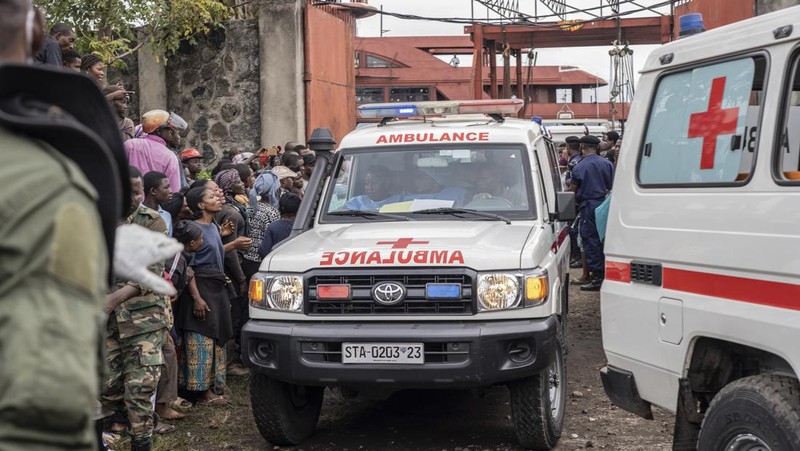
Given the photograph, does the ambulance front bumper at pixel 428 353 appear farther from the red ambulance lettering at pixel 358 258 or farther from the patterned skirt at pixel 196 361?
the patterned skirt at pixel 196 361

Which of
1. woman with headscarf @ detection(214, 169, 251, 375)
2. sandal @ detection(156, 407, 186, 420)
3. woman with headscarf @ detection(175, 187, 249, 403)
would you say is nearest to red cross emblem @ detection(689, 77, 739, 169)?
woman with headscarf @ detection(175, 187, 249, 403)

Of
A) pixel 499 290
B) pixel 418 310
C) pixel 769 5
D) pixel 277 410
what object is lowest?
pixel 277 410

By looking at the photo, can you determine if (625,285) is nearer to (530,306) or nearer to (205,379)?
(530,306)

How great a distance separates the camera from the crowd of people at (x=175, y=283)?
5312mm

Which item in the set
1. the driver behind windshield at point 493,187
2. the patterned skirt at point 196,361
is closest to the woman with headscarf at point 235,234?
the patterned skirt at point 196,361

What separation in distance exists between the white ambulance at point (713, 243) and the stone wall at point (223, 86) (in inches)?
344

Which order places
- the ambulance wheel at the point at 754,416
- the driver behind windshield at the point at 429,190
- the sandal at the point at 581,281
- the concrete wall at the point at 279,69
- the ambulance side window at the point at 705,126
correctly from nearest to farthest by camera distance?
the ambulance wheel at the point at 754,416 → the ambulance side window at the point at 705,126 → the driver behind windshield at the point at 429,190 → the concrete wall at the point at 279,69 → the sandal at the point at 581,281

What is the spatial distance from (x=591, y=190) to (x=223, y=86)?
4.91m

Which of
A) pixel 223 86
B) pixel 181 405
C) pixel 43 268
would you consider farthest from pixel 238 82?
pixel 43 268

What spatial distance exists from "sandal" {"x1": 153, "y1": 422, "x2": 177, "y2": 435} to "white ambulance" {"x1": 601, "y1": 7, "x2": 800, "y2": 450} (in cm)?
300

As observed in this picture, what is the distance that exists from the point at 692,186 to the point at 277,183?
Answer: 569 centimetres

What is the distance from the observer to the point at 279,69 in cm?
1281

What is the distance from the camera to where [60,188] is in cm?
160

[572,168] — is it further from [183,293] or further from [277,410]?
[277,410]
